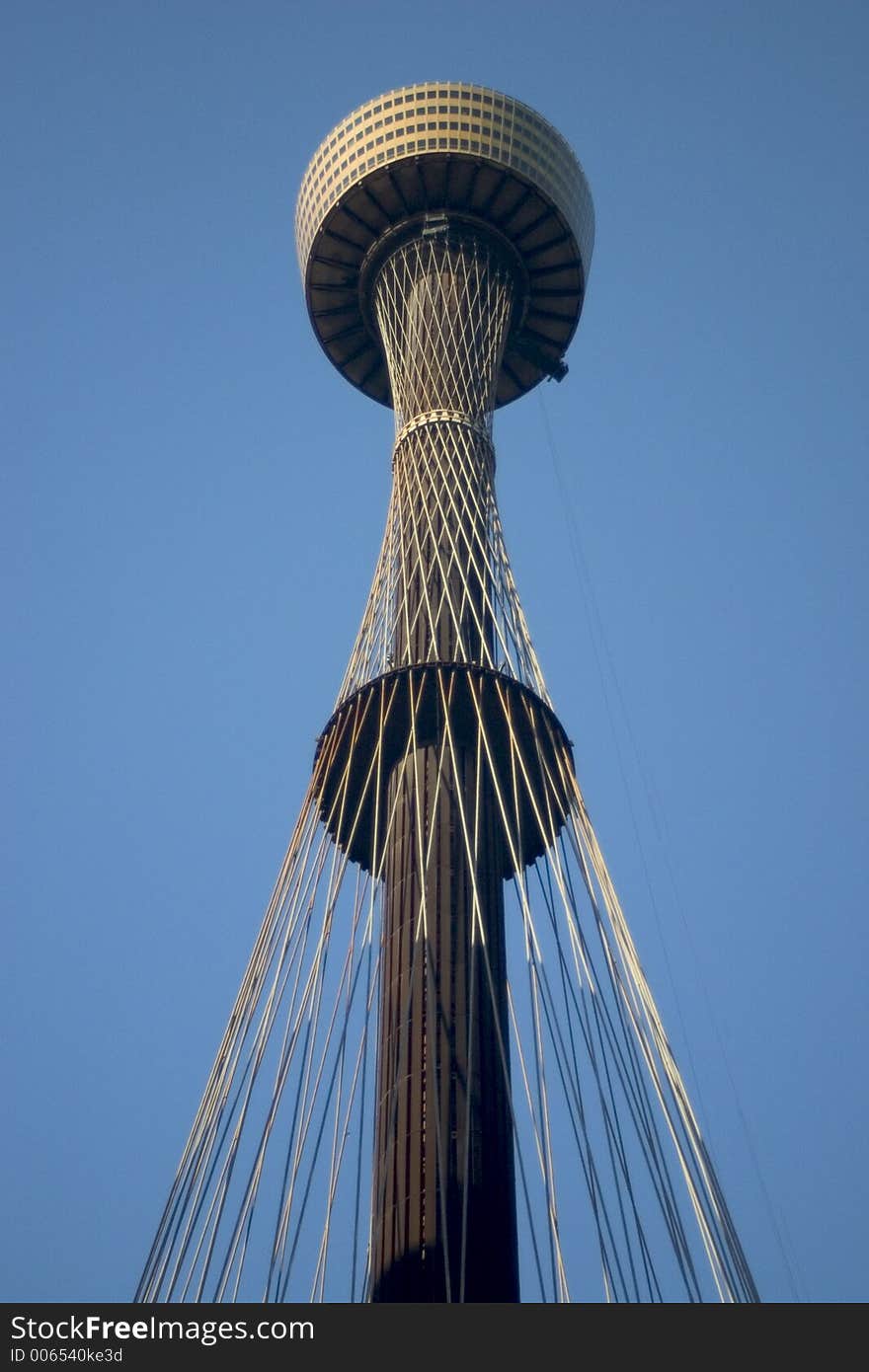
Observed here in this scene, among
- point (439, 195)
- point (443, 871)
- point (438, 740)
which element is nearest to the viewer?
point (443, 871)

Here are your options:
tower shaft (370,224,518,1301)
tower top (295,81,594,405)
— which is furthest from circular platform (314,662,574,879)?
tower top (295,81,594,405)

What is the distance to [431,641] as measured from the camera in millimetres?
45156

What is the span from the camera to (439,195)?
58781 millimetres

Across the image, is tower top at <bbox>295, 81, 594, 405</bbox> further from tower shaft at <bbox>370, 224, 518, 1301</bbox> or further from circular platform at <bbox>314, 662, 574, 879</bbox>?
circular platform at <bbox>314, 662, 574, 879</bbox>

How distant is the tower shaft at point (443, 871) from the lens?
1272 inches

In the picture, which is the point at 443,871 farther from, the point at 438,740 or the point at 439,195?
the point at 439,195

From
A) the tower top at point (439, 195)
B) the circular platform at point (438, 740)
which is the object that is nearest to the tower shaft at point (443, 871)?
the circular platform at point (438, 740)

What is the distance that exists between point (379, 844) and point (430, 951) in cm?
567

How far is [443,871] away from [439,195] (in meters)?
31.8

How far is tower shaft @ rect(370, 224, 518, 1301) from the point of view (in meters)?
32.3

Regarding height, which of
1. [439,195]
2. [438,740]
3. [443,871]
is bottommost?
[443,871]

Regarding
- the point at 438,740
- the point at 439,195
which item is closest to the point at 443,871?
the point at 438,740
